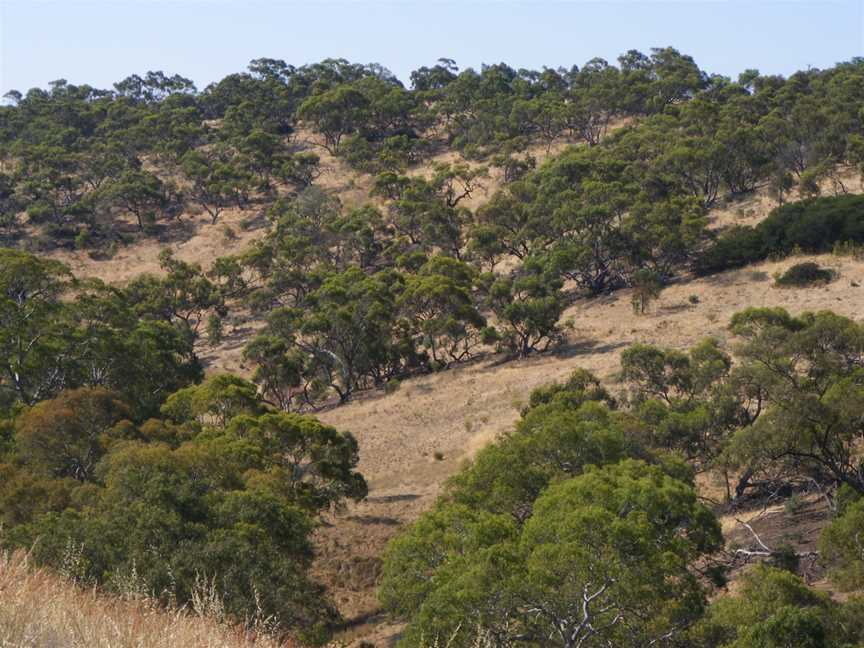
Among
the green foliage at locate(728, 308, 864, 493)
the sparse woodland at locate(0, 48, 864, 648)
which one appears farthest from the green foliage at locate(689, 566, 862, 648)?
the green foliage at locate(728, 308, 864, 493)

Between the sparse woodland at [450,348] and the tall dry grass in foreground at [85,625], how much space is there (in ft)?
1.58

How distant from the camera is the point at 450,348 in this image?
4144 cm

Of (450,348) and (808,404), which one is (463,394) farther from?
(808,404)

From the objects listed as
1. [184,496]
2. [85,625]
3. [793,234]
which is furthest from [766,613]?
[793,234]

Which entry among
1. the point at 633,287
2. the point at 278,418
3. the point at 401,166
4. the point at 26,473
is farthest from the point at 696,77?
the point at 26,473

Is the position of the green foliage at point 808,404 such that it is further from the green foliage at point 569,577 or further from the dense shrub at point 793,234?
the dense shrub at point 793,234

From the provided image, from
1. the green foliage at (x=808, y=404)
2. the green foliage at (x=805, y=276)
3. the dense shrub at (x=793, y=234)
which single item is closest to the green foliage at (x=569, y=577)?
the green foliage at (x=808, y=404)

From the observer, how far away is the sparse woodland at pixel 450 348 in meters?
12.4

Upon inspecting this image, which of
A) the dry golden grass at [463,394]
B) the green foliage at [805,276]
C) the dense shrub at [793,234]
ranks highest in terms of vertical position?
the dense shrub at [793,234]

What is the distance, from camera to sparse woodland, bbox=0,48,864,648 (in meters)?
12.4

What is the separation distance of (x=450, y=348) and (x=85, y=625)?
35586 mm

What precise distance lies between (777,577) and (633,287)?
3120 cm

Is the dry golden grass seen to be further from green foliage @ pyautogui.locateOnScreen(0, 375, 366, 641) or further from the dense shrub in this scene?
green foliage @ pyautogui.locateOnScreen(0, 375, 366, 641)

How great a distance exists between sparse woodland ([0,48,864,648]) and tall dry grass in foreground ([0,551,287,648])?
0.48 metres
